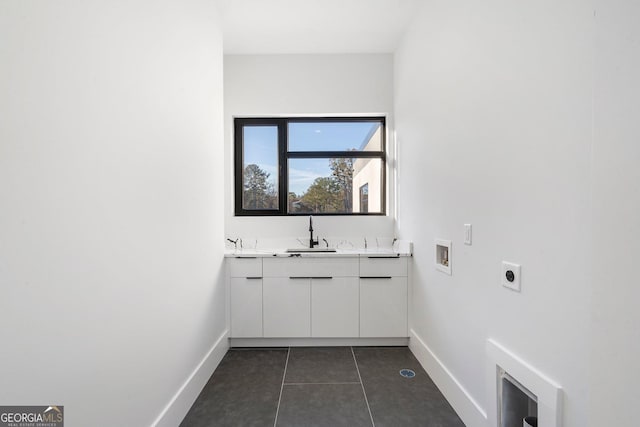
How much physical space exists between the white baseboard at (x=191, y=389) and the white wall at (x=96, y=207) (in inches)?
2.3

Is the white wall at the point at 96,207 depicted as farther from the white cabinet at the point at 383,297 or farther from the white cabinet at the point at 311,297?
the white cabinet at the point at 383,297

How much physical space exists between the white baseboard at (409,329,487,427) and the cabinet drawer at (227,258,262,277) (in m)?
1.60

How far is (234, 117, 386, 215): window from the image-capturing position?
10.6ft

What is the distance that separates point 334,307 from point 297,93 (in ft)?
7.91

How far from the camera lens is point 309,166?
3.25 m

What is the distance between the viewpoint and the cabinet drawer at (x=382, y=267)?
2604 millimetres

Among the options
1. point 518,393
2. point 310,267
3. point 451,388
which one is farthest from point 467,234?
point 310,267

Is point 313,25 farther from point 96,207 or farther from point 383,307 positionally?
point 383,307

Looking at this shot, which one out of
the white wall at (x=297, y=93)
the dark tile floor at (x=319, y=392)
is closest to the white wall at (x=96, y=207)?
the dark tile floor at (x=319, y=392)

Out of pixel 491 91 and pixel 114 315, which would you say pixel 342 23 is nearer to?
pixel 491 91

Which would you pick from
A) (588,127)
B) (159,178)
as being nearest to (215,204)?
(159,178)

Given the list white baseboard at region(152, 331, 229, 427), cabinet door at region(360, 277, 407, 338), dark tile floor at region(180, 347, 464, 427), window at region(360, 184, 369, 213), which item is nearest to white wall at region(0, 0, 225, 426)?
white baseboard at region(152, 331, 229, 427)

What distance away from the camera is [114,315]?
108 centimetres

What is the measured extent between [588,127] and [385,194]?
2362 millimetres
